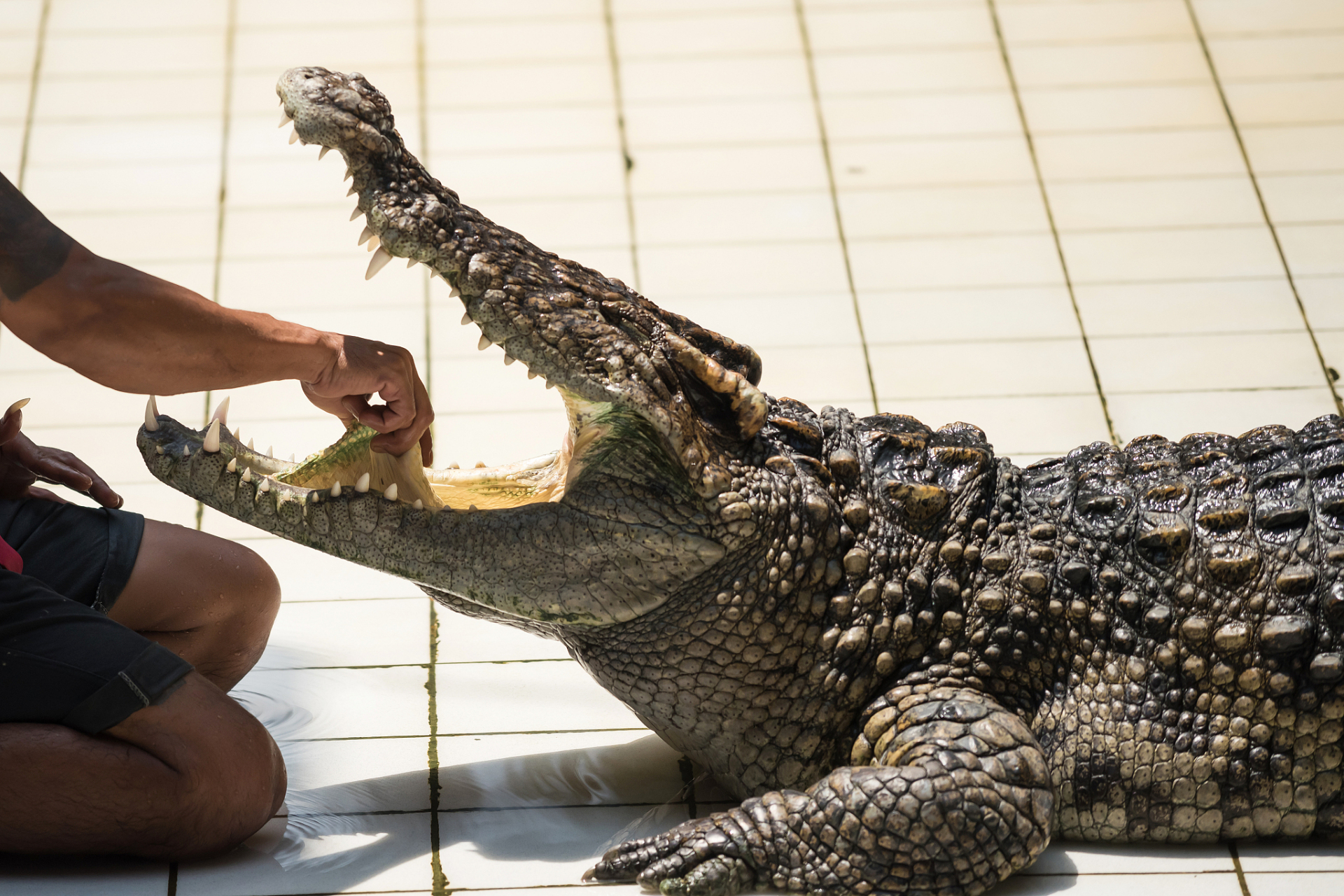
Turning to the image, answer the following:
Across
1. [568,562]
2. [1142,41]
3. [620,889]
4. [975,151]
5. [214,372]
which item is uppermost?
[1142,41]

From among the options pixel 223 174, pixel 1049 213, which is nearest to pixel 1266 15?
pixel 1049 213

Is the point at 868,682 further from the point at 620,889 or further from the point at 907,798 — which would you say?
the point at 620,889

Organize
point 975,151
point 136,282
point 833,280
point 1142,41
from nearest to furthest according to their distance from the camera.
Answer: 1. point 136,282
2. point 833,280
3. point 975,151
4. point 1142,41

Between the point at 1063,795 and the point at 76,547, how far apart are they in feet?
7.41

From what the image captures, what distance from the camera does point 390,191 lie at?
325 cm

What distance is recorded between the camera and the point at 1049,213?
20.2 feet

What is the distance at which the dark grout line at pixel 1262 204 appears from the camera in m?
5.36

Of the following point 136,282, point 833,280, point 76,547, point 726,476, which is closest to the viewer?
point 136,282

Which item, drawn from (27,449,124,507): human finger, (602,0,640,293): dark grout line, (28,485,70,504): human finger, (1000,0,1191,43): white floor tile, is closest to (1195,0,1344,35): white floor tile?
(1000,0,1191,43): white floor tile

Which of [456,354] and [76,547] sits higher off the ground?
[456,354]

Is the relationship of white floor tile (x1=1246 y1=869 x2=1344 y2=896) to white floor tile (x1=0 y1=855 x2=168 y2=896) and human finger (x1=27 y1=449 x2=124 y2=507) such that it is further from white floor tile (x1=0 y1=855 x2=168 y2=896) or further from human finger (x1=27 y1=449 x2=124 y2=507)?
human finger (x1=27 y1=449 x2=124 y2=507)

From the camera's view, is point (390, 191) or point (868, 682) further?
point (868, 682)

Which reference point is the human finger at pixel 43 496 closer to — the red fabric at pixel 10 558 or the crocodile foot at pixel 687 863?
the red fabric at pixel 10 558


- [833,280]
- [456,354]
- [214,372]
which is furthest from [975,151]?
[214,372]
